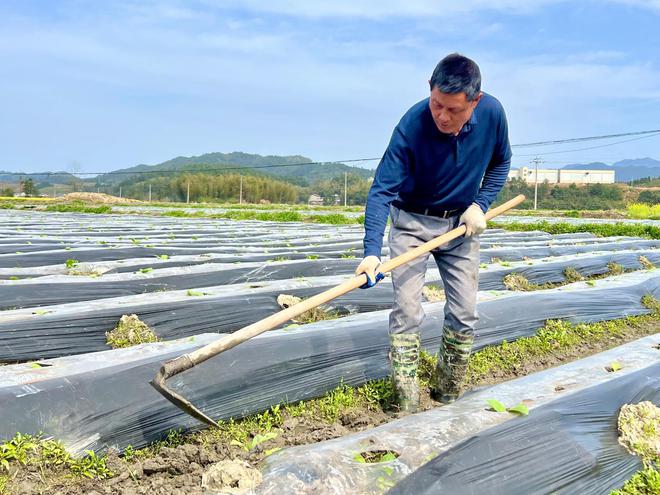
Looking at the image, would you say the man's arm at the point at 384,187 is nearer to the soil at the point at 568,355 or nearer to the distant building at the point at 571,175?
the soil at the point at 568,355

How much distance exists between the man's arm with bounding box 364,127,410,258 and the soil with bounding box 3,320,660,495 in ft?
3.00

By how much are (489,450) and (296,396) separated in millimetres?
1230

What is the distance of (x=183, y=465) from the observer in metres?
2.41

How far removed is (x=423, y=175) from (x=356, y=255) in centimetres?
474

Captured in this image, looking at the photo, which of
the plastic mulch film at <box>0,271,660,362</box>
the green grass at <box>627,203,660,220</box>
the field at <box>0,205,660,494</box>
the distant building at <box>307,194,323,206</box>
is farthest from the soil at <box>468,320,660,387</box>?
the distant building at <box>307,194,323,206</box>

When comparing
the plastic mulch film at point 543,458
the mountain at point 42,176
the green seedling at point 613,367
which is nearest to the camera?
the plastic mulch film at point 543,458

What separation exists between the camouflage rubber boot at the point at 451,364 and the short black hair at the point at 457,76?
4.18 feet

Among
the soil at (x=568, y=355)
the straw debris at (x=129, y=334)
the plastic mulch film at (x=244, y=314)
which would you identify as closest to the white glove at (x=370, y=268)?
the plastic mulch film at (x=244, y=314)

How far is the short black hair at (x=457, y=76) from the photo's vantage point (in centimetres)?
243

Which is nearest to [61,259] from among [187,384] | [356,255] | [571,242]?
[356,255]

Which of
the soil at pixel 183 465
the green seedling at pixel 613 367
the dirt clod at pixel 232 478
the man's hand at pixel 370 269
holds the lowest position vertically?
the soil at pixel 183 465

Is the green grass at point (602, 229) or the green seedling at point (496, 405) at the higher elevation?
the green grass at point (602, 229)

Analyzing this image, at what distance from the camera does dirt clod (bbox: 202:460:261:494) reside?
1.96m

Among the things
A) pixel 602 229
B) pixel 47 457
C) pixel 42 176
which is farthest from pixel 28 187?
pixel 47 457
